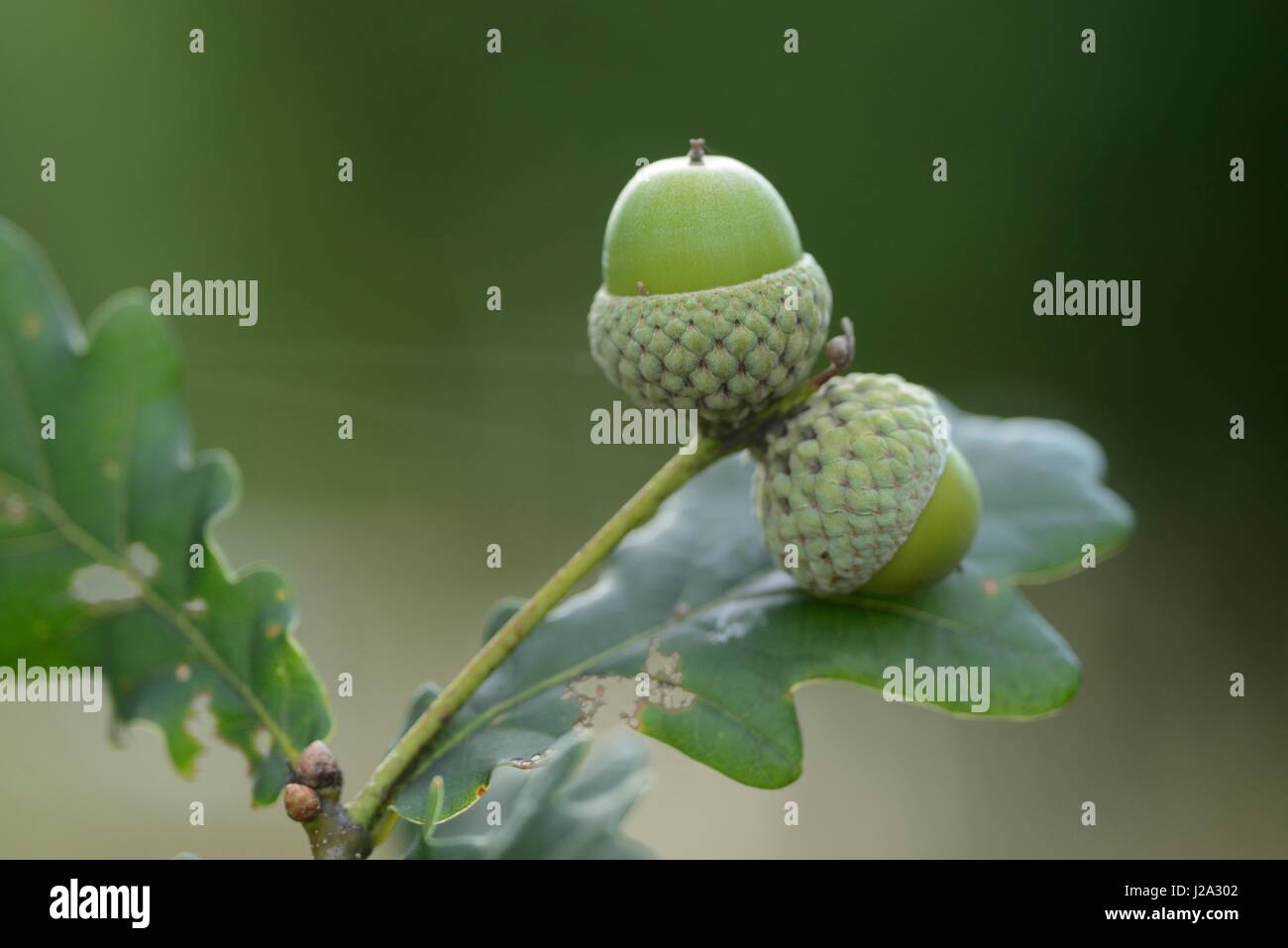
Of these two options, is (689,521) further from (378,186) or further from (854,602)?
(378,186)

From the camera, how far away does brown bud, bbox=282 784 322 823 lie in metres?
0.91

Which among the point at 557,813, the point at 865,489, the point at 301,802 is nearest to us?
the point at 301,802

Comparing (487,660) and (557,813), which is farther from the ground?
(487,660)

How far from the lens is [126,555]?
1.08 m

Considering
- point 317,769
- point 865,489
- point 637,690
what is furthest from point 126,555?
point 865,489

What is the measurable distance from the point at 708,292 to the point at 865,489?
22 cm

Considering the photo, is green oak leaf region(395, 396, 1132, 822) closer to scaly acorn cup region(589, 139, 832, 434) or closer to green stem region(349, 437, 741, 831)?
green stem region(349, 437, 741, 831)

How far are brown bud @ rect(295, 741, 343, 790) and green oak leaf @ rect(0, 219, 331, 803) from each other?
9 cm

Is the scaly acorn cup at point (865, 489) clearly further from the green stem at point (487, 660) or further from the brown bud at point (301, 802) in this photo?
the brown bud at point (301, 802)

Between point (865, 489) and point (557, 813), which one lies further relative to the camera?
point (557, 813)

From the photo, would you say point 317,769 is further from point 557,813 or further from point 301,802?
point 557,813

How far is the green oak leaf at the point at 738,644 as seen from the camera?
104cm

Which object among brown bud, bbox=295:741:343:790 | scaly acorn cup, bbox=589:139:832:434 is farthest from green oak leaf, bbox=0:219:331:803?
scaly acorn cup, bbox=589:139:832:434

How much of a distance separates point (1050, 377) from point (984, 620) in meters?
3.11
